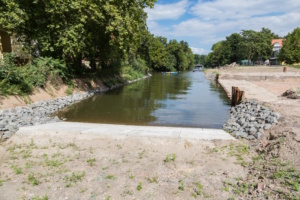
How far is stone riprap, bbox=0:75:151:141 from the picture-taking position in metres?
8.92

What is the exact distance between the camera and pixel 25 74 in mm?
14875

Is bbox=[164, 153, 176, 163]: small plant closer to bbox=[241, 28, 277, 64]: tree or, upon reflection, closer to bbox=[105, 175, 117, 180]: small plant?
bbox=[105, 175, 117, 180]: small plant

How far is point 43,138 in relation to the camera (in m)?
8.32

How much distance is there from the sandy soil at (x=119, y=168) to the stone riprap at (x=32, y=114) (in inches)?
36.0

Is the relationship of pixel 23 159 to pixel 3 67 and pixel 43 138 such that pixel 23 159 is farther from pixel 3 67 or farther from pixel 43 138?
pixel 3 67

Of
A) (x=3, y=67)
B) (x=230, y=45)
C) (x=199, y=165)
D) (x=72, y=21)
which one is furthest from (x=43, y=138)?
(x=230, y=45)

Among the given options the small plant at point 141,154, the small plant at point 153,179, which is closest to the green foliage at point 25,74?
the small plant at point 141,154

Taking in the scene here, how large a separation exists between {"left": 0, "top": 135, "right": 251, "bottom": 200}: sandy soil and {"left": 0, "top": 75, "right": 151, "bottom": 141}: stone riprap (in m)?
0.91

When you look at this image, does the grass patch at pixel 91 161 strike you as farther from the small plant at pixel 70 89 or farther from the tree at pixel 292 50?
the tree at pixel 292 50

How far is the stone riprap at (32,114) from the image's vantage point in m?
8.92

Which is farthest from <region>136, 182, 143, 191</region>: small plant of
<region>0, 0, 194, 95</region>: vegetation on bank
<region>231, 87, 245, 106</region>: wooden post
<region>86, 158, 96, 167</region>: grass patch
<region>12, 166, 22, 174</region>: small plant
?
<region>231, 87, 245, 106</region>: wooden post

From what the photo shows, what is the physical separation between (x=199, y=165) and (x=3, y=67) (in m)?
12.5

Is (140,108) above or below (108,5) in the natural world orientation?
below

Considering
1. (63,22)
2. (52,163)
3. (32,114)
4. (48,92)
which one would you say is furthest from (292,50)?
(52,163)
